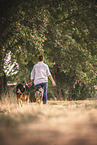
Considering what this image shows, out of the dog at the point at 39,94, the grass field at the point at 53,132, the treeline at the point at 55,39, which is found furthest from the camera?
the treeline at the point at 55,39

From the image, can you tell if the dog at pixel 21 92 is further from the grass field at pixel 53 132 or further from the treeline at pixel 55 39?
the grass field at pixel 53 132

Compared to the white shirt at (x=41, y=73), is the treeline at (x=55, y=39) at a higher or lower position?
higher

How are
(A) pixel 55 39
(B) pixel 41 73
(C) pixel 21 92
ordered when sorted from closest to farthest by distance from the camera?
(B) pixel 41 73 < (C) pixel 21 92 < (A) pixel 55 39

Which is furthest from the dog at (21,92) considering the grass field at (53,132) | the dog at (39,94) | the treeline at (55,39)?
the grass field at (53,132)

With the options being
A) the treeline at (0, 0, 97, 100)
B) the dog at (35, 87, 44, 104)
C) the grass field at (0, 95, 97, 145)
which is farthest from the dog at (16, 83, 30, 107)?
the grass field at (0, 95, 97, 145)

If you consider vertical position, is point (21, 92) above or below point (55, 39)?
below

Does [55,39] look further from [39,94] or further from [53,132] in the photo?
[53,132]

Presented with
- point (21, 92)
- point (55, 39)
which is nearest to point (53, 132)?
point (21, 92)

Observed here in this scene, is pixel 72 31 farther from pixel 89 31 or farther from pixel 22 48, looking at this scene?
pixel 22 48

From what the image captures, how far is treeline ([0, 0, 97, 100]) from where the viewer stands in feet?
33.0

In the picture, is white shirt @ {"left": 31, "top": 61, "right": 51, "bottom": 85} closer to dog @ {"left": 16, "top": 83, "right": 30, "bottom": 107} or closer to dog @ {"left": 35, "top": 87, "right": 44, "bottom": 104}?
dog @ {"left": 35, "top": 87, "right": 44, "bottom": 104}

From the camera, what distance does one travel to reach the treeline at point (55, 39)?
10.1 m

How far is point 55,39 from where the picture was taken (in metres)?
14.2

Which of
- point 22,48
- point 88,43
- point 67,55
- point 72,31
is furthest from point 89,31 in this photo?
point 22,48
